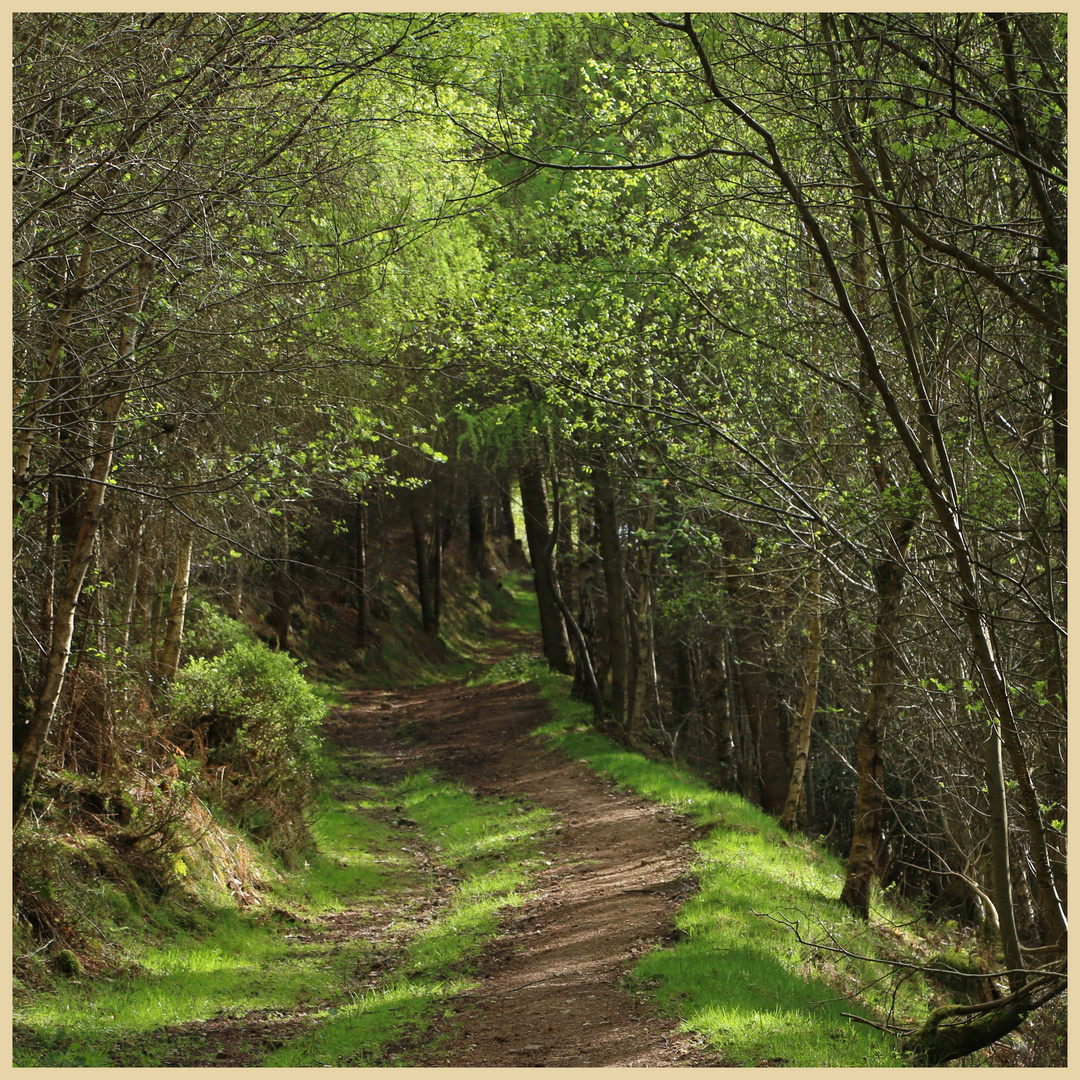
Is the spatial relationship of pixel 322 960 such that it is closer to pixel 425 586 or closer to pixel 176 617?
pixel 176 617

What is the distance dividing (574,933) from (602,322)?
25.9ft

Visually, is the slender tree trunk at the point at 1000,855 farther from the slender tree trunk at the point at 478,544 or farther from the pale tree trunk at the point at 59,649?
the slender tree trunk at the point at 478,544

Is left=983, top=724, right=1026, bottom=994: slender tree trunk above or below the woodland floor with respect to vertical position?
above

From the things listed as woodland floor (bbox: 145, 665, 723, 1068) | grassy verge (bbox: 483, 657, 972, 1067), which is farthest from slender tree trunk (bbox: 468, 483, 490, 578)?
grassy verge (bbox: 483, 657, 972, 1067)

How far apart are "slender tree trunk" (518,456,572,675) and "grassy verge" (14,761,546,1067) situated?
8.05 metres

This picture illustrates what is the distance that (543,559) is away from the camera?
20.4 metres

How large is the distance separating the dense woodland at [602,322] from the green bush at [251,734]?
108 millimetres

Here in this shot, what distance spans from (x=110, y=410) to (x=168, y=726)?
171 inches

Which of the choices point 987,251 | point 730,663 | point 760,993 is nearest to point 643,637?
point 730,663

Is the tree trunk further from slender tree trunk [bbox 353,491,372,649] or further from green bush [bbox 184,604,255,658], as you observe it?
slender tree trunk [bbox 353,491,372,649]

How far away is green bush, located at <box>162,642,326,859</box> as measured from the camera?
399 inches

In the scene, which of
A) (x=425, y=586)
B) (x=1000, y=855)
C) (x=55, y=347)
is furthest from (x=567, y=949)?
(x=425, y=586)

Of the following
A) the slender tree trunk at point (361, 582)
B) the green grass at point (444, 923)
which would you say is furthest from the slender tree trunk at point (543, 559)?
the green grass at point (444, 923)

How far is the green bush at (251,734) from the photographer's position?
33.3 feet
